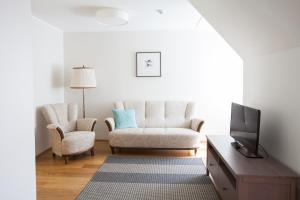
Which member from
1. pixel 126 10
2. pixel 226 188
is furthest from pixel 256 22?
pixel 126 10

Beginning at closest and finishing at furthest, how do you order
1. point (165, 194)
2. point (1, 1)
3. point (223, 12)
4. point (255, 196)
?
point (1, 1) < point (255, 196) < point (223, 12) < point (165, 194)

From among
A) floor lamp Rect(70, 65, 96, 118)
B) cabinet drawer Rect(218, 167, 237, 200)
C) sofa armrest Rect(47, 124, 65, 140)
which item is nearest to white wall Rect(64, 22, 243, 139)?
floor lamp Rect(70, 65, 96, 118)

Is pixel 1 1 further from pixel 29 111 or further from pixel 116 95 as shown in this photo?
pixel 116 95

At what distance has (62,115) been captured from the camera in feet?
14.0

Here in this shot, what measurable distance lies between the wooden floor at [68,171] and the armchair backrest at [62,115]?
589mm

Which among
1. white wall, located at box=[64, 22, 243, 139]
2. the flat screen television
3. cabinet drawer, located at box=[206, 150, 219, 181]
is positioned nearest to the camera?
the flat screen television

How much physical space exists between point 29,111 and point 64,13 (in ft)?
8.88

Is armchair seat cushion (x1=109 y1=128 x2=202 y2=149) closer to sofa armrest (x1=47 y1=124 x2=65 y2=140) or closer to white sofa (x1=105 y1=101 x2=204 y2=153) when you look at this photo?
white sofa (x1=105 y1=101 x2=204 y2=153)

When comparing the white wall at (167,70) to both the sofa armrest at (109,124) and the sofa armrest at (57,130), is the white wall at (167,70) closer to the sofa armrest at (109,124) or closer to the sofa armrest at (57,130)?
the sofa armrest at (109,124)

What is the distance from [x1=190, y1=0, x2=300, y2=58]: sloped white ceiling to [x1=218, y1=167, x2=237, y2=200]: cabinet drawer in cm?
128

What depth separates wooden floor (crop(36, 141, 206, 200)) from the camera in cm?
275

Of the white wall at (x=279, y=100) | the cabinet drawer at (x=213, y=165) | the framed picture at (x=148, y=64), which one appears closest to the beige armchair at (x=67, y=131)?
the framed picture at (x=148, y=64)

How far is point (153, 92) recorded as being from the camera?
5.03 m

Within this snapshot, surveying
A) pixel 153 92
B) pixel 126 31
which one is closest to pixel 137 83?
pixel 153 92
